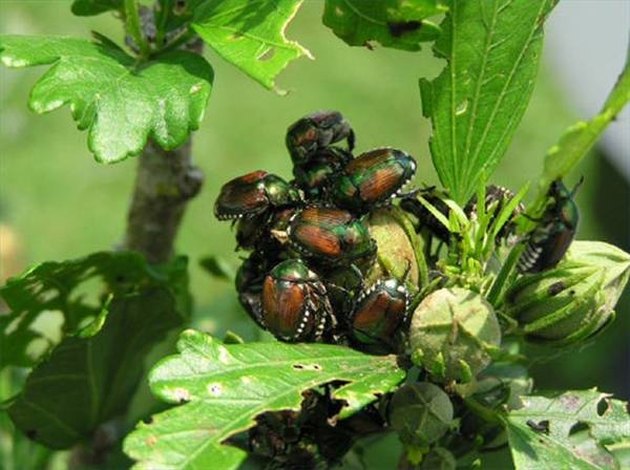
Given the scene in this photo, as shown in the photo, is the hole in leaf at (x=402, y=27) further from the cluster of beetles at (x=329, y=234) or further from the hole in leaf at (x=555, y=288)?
the hole in leaf at (x=555, y=288)

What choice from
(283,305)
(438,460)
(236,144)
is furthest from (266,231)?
(236,144)

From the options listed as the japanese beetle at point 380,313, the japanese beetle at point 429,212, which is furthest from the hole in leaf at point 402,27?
the japanese beetle at point 380,313

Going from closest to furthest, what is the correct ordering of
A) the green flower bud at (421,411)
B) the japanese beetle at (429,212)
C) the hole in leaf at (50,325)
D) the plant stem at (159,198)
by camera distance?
the green flower bud at (421,411) → the japanese beetle at (429,212) → the plant stem at (159,198) → the hole in leaf at (50,325)

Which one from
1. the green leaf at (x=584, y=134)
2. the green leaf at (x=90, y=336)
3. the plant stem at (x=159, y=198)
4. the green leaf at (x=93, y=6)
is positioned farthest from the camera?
the plant stem at (x=159, y=198)

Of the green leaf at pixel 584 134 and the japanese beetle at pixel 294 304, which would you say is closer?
the green leaf at pixel 584 134

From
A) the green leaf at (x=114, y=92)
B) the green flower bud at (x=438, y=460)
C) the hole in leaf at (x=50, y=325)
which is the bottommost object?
the hole in leaf at (x=50, y=325)

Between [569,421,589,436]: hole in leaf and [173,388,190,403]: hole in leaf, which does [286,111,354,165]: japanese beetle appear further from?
[569,421,589,436]: hole in leaf

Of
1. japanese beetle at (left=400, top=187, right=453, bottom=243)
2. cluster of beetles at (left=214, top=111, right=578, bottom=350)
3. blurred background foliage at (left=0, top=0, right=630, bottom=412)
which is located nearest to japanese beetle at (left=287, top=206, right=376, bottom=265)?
cluster of beetles at (left=214, top=111, right=578, bottom=350)

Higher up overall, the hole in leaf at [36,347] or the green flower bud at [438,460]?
the green flower bud at [438,460]
